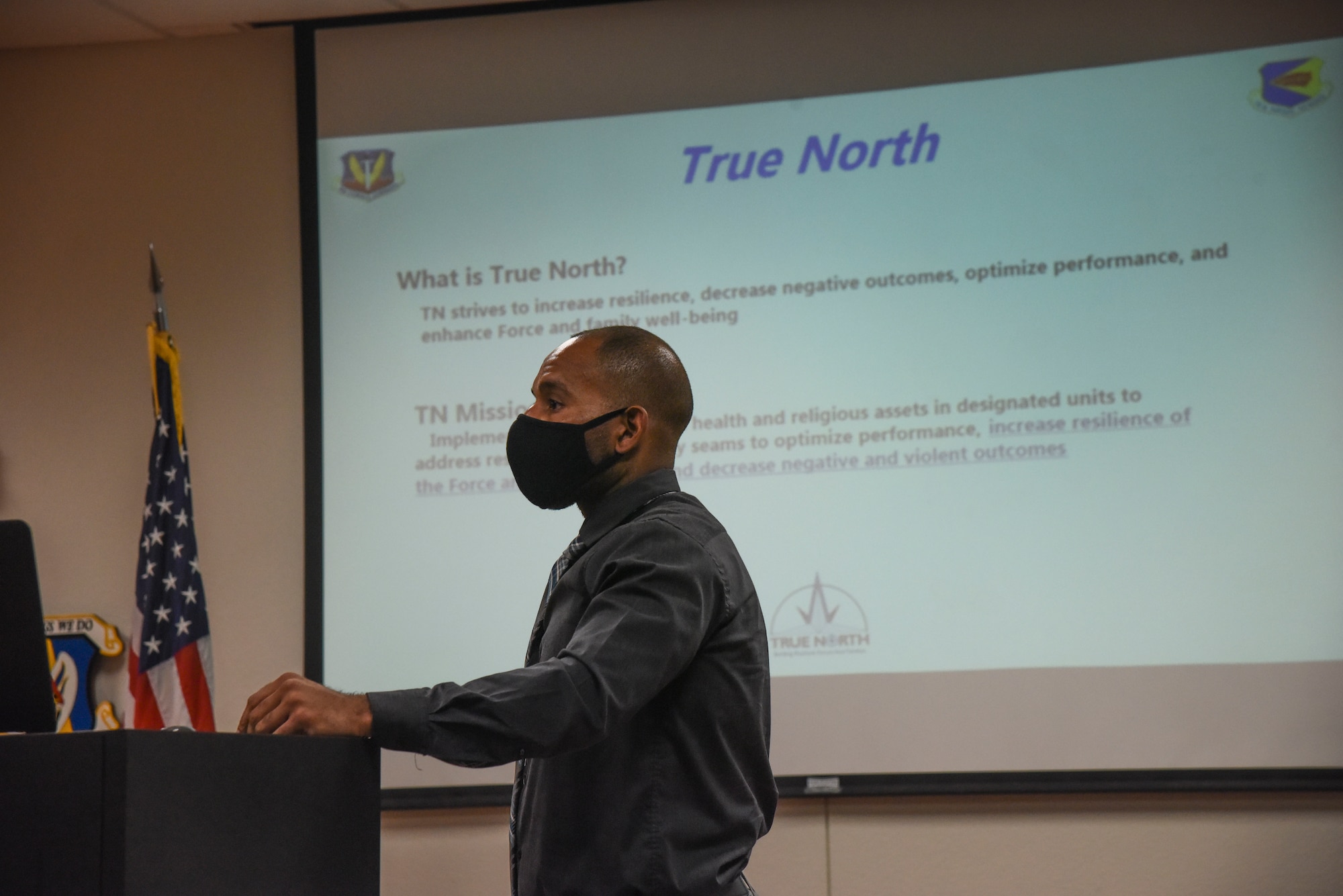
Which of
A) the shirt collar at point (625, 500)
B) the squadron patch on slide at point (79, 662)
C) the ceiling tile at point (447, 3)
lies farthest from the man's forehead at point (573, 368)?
the squadron patch on slide at point (79, 662)

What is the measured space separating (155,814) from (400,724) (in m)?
0.26

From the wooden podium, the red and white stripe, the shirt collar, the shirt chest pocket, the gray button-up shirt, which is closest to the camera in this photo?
the wooden podium

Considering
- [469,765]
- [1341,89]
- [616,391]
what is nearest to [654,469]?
[616,391]

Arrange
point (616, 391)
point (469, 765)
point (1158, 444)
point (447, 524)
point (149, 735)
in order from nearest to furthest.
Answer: point (149, 735)
point (469, 765)
point (616, 391)
point (1158, 444)
point (447, 524)

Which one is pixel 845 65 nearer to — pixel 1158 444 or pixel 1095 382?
pixel 1095 382

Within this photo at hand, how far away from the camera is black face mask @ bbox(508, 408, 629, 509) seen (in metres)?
1.79

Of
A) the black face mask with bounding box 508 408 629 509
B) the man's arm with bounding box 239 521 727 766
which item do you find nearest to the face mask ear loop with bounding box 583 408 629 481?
the black face mask with bounding box 508 408 629 509

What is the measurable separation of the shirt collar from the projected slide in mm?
1545

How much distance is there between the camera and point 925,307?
3.36 m

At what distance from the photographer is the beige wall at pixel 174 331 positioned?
364 cm

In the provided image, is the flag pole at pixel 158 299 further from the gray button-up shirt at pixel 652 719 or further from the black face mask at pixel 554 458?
the gray button-up shirt at pixel 652 719

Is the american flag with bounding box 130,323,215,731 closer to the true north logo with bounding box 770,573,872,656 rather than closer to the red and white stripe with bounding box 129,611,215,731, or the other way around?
the red and white stripe with bounding box 129,611,215,731

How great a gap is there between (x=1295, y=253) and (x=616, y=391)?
7.36 feet

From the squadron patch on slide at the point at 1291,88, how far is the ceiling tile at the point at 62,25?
10.7ft
